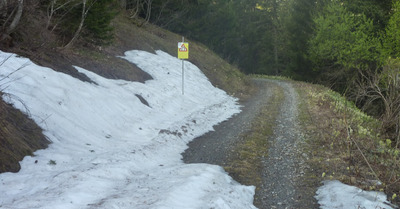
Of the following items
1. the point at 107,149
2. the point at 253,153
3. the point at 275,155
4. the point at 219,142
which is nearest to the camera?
the point at 107,149

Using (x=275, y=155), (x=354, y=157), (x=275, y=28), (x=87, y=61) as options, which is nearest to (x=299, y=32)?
(x=275, y=28)

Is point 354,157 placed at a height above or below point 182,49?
below

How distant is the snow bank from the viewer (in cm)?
514

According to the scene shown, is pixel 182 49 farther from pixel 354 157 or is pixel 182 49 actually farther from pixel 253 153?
pixel 354 157

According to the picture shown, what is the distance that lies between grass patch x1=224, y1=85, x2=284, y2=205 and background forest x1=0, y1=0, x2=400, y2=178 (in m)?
2.79

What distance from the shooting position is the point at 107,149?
7895 mm

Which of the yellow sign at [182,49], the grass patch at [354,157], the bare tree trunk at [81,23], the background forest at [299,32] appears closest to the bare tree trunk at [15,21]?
the background forest at [299,32]

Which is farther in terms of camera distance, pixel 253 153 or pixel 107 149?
pixel 253 153

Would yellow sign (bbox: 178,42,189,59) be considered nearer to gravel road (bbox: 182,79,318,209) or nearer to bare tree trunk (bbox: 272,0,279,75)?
gravel road (bbox: 182,79,318,209)

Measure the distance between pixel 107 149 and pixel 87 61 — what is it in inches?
269

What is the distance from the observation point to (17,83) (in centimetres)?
829

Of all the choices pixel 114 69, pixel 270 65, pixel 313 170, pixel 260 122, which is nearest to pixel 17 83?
pixel 114 69

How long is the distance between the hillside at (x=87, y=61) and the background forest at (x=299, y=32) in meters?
0.40

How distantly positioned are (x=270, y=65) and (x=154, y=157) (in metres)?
48.5
